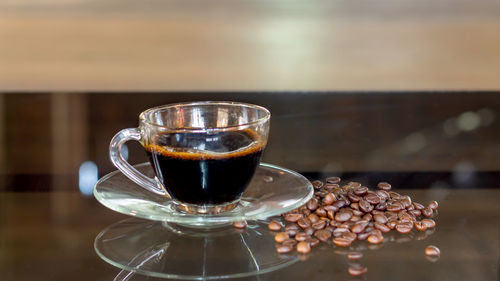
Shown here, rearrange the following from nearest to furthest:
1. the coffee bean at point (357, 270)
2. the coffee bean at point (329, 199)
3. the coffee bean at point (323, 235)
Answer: the coffee bean at point (357, 270), the coffee bean at point (323, 235), the coffee bean at point (329, 199)

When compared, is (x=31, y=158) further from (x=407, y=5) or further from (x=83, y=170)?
(x=407, y=5)

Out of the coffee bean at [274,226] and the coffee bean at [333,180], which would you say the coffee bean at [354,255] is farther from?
the coffee bean at [333,180]

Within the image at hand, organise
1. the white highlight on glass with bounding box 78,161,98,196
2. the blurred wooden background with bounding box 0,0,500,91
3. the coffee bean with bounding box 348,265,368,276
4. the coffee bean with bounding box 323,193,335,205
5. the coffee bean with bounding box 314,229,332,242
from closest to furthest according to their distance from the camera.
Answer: the coffee bean with bounding box 348,265,368,276
the coffee bean with bounding box 314,229,332,242
the coffee bean with bounding box 323,193,335,205
the white highlight on glass with bounding box 78,161,98,196
the blurred wooden background with bounding box 0,0,500,91

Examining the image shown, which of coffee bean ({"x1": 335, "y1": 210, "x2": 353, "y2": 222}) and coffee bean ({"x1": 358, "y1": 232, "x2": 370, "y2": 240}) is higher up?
coffee bean ({"x1": 335, "y1": 210, "x2": 353, "y2": 222})

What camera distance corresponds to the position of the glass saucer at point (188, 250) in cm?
65

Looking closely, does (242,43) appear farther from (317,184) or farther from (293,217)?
(293,217)

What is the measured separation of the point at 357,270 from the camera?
0.64 m

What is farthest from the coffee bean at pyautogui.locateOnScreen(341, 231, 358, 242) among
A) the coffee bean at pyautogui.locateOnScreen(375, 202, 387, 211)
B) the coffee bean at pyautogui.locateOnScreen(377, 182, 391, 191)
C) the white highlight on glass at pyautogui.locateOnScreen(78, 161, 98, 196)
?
the white highlight on glass at pyautogui.locateOnScreen(78, 161, 98, 196)

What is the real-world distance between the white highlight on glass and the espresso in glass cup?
0.61 feet

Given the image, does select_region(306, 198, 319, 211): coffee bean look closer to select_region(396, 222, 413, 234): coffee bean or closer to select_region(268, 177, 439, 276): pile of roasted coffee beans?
select_region(268, 177, 439, 276): pile of roasted coffee beans

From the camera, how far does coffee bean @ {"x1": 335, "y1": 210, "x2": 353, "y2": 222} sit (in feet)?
2.60

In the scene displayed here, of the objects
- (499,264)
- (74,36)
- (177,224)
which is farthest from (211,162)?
(74,36)

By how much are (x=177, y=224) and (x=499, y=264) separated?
39cm

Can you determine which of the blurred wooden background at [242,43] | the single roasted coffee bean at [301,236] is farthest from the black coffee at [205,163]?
the blurred wooden background at [242,43]
